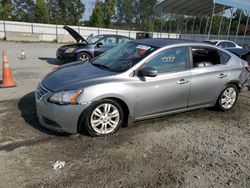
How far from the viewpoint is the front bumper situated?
3.26 m

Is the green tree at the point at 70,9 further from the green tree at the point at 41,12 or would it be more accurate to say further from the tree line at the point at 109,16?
the green tree at the point at 41,12

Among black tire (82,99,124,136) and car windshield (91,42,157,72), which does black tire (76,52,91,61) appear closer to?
car windshield (91,42,157,72)

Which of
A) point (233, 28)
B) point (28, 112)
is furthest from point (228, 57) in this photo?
point (233, 28)

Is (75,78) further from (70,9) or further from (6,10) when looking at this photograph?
(70,9)

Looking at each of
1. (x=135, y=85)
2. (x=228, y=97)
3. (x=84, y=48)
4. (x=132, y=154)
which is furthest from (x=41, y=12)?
(x=132, y=154)

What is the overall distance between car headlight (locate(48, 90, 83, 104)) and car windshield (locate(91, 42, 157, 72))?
858mm

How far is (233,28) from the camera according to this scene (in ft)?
162

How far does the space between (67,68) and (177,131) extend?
7.80 ft

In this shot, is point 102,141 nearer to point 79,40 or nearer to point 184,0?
point 79,40

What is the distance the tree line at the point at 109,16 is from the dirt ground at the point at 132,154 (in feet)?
72.3

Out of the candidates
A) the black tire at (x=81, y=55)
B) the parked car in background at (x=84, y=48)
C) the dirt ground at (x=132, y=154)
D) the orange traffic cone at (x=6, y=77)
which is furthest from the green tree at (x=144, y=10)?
the dirt ground at (x=132, y=154)

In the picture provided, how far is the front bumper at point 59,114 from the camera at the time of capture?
10.7 ft

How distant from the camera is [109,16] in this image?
43.0m

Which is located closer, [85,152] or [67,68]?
[85,152]
